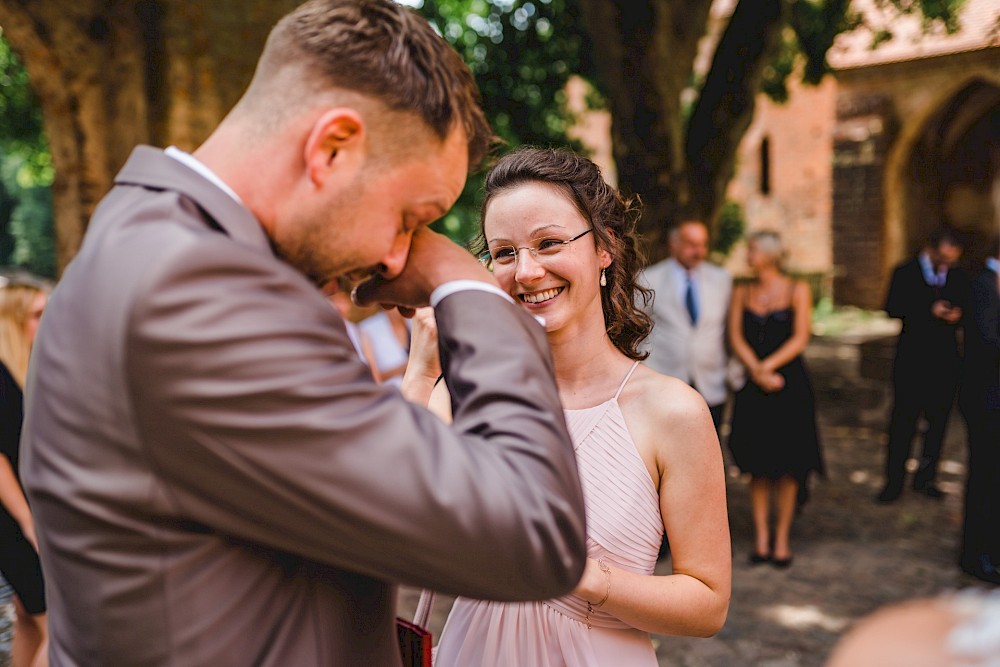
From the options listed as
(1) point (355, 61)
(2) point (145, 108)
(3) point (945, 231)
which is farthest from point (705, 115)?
(1) point (355, 61)

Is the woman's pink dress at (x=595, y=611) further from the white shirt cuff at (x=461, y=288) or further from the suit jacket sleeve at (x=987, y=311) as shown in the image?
the suit jacket sleeve at (x=987, y=311)

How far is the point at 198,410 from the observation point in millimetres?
905

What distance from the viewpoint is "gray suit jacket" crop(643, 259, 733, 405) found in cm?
606

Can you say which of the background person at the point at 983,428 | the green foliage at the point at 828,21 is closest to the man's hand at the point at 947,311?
the background person at the point at 983,428

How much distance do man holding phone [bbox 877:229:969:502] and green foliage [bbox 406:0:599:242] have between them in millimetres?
4713

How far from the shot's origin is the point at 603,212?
7.76 feet

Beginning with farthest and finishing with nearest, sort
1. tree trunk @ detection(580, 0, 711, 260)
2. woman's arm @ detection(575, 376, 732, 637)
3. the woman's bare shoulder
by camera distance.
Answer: tree trunk @ detection(580, 0, 711, 260) < the woman's bare shoulder < woman's arm @ detection(575, 376, 732, 637)

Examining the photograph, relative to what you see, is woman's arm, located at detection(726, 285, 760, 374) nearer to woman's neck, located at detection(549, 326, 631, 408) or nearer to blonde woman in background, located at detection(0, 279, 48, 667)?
woman's neck, located at detection(549, 326, 631, 408)

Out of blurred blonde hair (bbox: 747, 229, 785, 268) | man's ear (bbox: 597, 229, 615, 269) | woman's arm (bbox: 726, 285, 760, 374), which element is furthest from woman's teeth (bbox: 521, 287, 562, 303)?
blurred blonde hair (bbox: 747, 229, 785, 268)


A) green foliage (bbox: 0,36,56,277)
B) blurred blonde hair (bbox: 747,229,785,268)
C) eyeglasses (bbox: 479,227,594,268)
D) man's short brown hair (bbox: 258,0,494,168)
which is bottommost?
green foliage (bbox: 0,36,56,277)

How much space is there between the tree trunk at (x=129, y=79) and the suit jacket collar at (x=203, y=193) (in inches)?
233

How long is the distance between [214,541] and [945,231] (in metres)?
7.51

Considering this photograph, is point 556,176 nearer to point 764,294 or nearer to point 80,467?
point 80,467

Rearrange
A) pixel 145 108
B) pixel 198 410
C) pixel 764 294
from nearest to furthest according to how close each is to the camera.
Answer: pixel 198 410 → pixel 764 294 → pixel 145 108
